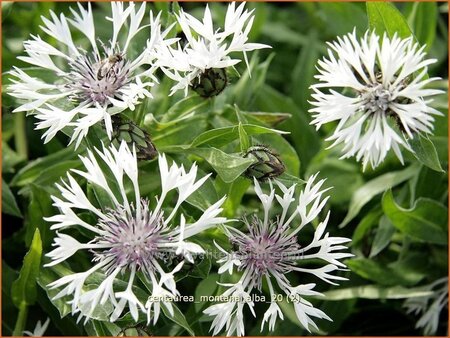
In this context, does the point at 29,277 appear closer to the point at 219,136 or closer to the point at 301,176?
the point at 219,136

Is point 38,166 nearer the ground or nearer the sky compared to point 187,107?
nearer the ground

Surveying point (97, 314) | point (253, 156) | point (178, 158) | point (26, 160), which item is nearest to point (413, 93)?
point (253, 156)

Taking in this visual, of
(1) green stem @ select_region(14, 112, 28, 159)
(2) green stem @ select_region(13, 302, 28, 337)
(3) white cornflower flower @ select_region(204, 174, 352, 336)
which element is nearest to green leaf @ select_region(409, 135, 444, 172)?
(3) white cornflower flower @ select_region(204, 174, 352, 336)

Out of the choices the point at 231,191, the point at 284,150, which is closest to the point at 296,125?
the point at 284,150

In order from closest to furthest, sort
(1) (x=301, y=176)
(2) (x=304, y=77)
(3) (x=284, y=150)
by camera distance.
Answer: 1. (3) (x=284, y=150)
2. (1) (x=301, y=176)
3. (2) (x=304, y=77)

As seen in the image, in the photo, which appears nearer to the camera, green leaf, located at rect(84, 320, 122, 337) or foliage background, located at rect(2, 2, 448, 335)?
green leaf, located at rect(84, 320, 122, 337)

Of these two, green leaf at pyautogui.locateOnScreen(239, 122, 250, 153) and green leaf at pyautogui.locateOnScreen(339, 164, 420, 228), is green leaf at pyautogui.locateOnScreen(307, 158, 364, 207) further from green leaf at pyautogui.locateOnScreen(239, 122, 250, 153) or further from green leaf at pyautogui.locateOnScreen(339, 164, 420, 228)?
green leaf at pyautogui.locateOnScreen(239, 122, 250, 153)

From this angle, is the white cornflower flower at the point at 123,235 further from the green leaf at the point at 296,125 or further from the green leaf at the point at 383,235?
the green leaf at the point at 296,125

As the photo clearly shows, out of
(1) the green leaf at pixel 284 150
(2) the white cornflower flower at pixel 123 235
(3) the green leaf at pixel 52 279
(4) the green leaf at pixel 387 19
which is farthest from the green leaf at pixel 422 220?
(3) the green leaf at pixel 52 279
